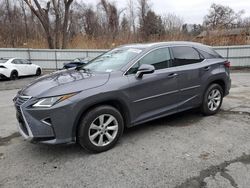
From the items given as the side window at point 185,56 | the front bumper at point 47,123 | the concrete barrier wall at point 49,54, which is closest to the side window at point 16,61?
the concrete barrier wall at point 49,54

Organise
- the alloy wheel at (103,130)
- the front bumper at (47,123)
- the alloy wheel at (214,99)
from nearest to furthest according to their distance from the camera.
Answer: the front bumper at (47,123) → the alloy wheel at (103,130) → the alloy wheel at (214,99)

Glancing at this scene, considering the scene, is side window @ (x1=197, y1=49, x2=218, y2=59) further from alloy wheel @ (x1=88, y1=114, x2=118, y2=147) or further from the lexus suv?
alloy wheel @ (x1=88, y1=114, x2=118, y2=147)

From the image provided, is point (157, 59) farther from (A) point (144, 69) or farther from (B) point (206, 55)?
(B) point (206, 55)

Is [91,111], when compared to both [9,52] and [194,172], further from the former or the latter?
[9,52]

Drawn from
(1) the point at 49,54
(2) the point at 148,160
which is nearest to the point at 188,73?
(2) the point at 148,160

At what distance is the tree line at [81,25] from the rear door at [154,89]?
17859mm

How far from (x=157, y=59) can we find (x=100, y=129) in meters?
1.71

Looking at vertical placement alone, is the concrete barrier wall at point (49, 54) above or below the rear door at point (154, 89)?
above

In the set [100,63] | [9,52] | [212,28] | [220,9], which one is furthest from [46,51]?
[220,9]

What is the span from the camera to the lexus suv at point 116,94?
11.4ft

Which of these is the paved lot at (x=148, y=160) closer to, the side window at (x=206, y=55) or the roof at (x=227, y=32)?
the side window at (x=206, y=55)

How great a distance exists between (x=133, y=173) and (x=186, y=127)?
1.99 meters

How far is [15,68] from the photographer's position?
49.8 feet

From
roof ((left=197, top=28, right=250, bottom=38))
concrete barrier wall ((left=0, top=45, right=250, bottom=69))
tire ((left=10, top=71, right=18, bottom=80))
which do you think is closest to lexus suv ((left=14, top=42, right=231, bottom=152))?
tire ((left=10, top=71, right=18, bottom=80))
